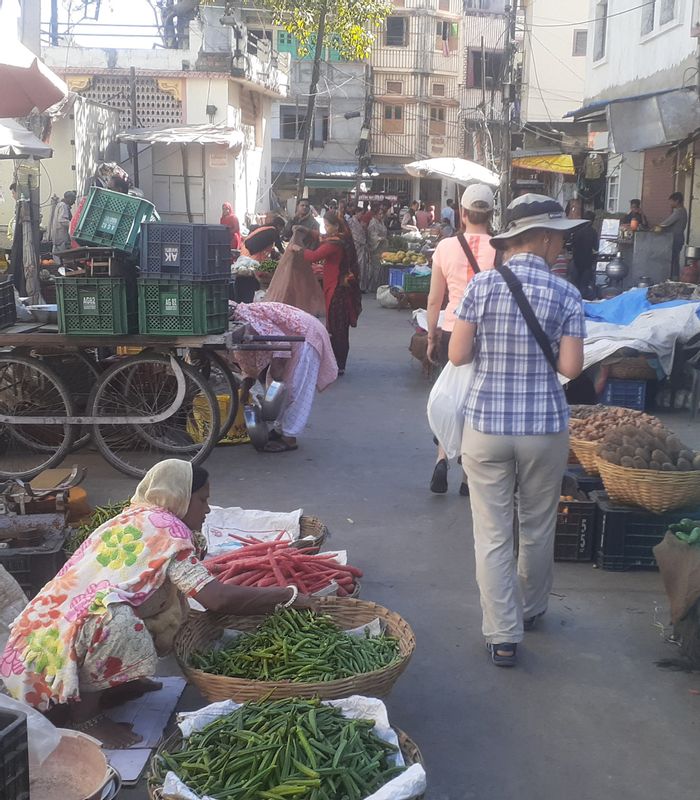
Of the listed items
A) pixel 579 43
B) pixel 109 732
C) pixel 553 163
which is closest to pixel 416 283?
pixel 553 163

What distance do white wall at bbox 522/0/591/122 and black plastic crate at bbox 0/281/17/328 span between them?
3382 cm

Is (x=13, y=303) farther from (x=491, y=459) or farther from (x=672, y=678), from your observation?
(x=672, y=678)

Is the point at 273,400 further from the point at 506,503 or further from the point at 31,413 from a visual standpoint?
the point at 506,503

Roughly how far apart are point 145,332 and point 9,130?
6889mm

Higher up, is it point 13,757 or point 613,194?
point 613,194

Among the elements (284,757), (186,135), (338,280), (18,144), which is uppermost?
(186,135)

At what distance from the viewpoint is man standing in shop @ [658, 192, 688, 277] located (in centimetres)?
1642

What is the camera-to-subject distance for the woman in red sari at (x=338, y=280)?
1125 cm

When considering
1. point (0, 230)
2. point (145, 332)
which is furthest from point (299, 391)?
point (0, 230)

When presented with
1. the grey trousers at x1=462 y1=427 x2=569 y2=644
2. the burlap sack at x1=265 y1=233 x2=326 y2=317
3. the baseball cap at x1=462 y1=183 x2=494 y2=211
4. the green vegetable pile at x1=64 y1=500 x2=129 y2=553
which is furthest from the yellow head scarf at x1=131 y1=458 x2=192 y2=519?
the burlap sack at x1=265 y1=233 x2=326 y2=317

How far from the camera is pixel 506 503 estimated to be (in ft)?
→ 14.1

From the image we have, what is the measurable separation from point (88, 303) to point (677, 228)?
12299mm

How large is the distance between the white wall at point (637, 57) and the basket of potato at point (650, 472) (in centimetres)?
1245

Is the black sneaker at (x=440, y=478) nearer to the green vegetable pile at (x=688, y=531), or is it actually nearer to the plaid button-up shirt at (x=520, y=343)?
the green vegetable pile at (x=688, y=531)
